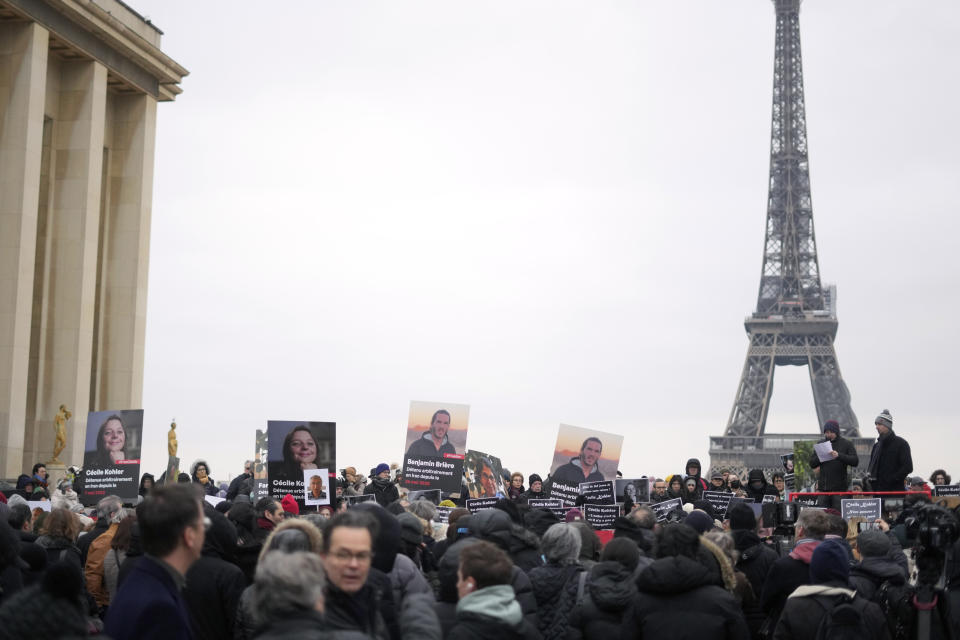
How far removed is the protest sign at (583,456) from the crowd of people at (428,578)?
700cm

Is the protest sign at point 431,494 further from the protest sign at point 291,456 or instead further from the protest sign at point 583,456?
the protest sign at point 291,456

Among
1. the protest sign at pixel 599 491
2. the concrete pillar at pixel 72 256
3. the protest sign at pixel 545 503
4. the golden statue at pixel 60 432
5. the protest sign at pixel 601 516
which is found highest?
the concrete pillar at pixel 72 256

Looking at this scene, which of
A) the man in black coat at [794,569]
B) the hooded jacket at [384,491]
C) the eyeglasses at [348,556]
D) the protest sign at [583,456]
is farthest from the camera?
the protest sign at [583,456]

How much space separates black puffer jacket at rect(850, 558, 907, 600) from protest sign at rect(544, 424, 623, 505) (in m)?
9.79

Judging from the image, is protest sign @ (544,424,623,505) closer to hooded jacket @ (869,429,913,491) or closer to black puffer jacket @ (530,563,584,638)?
hooded jacket @ (869,429,913,491)

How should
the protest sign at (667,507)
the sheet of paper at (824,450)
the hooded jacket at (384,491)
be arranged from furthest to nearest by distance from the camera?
1. the hooded jacket at (384,491)
2. the sheet of paper at (824,450)
3. the protest sign at (667,507)

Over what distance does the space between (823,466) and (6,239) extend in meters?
25.1

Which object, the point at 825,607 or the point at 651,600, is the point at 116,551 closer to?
the point at 651,600

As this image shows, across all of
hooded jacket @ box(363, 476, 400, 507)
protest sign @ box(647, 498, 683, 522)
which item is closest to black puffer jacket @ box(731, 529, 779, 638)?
protest sign @ box(647, 498, 683, 522)

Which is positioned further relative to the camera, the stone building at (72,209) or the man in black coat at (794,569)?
the stone building at (72,209)

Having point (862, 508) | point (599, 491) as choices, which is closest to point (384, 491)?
point (599, 491)

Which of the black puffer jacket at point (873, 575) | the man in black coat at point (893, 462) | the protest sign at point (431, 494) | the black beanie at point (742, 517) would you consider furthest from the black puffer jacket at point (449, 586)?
the man in black coat at point (893, 462)

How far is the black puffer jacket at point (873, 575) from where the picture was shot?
7.97 metres

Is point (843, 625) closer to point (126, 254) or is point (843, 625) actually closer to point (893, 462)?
point (893, 462)
